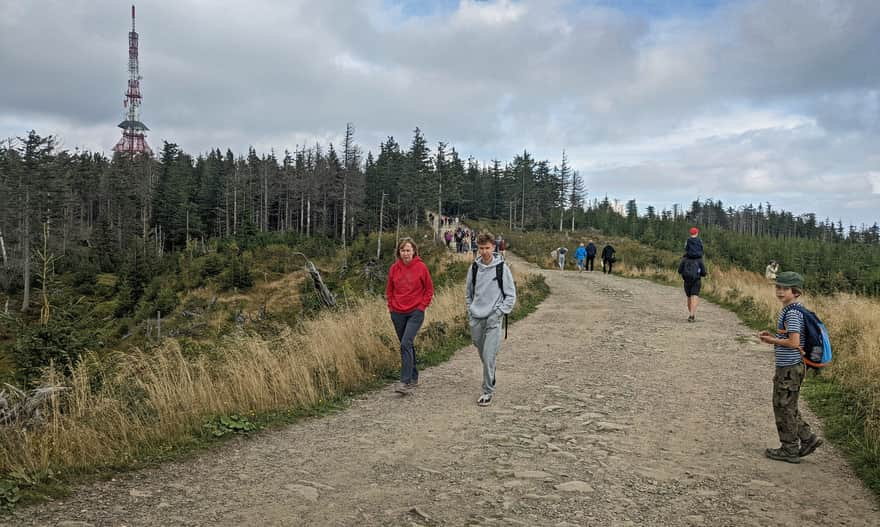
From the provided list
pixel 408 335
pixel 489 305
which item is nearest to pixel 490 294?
pixel 489 305

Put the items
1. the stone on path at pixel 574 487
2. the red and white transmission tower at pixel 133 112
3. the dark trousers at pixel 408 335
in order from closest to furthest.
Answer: the stone on path at pixel 574 487
the dark trousers at pixel 408 335
the red and white transmission tower at pixel 133 112

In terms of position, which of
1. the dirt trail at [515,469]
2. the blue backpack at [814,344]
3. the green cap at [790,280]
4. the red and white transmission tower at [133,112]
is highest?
the red and white transmission tower at [133,112]

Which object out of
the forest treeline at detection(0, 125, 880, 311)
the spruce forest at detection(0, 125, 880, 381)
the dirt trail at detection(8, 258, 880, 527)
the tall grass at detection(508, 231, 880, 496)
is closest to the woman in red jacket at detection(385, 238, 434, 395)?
the dirt trail at detection(8, 258, 880, 527)

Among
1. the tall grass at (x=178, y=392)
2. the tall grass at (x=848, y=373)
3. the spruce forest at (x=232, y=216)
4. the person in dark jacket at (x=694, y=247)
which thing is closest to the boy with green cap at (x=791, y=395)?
the tall grass at (x=848, y=373)

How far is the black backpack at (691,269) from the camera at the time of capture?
12680 millimetres

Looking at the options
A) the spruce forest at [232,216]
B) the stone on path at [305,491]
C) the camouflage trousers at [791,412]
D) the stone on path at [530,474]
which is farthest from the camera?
the spruce forest at [232,216]

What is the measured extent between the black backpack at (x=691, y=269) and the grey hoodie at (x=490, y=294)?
7856mm

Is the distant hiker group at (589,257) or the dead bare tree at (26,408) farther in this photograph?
the distant hiker group at (589,257)

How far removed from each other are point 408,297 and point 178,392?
9.25ft

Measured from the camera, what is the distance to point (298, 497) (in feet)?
12.7

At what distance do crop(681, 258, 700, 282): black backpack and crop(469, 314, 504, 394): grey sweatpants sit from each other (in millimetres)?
8008

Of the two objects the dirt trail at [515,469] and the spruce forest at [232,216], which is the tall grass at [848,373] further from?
the spruce forest at [232,216]

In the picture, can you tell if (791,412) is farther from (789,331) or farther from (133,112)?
(133,112)

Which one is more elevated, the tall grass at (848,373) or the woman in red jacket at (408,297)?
the woman in red jacket at (408,297)
